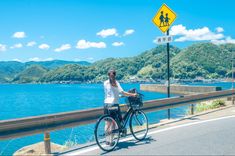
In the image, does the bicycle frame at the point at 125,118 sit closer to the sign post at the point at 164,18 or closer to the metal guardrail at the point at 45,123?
the metal guardrail at the point at 45,123

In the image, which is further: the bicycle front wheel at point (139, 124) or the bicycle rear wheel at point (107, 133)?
the bicycle front wheel at point (139, 124)

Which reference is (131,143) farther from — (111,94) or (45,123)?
(45,123)

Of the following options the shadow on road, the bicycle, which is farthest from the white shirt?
the shadow on road

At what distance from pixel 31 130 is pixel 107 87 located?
6.54 feet

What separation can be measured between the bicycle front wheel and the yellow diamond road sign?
4.96m

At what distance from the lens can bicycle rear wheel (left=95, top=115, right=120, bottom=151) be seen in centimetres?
734

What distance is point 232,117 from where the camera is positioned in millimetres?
12297

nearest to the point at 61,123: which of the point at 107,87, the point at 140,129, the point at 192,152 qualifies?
the point at 107,87

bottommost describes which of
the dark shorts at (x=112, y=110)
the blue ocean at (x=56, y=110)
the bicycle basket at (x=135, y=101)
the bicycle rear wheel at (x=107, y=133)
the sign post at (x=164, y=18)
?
the blue ocean at (x=56, y=110)

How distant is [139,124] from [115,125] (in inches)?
43.5

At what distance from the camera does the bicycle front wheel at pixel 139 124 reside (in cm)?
831

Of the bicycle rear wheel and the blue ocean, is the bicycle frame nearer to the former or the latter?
the bicycle rear wheel

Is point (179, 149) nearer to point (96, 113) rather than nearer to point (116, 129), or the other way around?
point (116, 129)

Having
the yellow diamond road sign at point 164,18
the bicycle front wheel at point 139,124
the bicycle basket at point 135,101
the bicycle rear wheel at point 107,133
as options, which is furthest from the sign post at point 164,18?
the bicycle rear wheel at point 107,133
